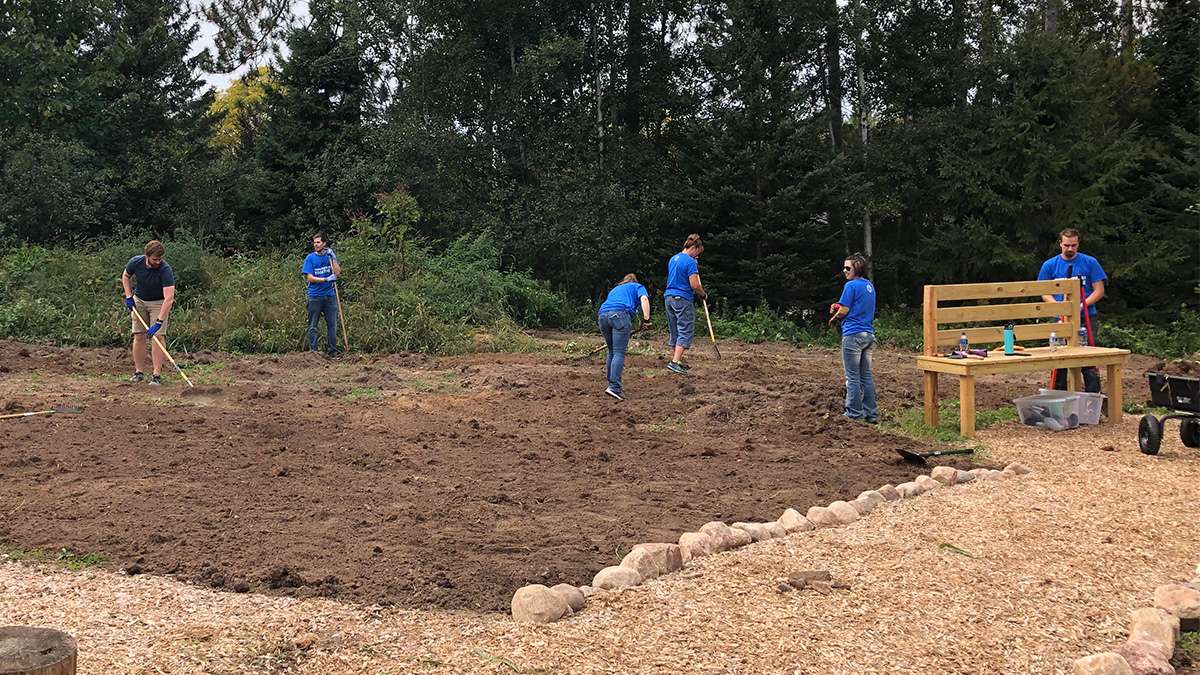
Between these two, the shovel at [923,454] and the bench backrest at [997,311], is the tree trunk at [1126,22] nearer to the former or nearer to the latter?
the bench backrest at [997,311]

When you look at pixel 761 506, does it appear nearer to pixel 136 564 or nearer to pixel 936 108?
pixel 136 564

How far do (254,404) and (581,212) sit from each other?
470 inches

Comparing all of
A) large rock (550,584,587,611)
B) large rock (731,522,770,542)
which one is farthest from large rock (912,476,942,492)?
large rock (550,584,587,611)

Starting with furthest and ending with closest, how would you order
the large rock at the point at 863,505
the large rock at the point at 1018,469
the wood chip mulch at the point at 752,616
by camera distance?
the large rock at the point at 1018,469, the large rock at the point at 863,505, the wood chip mulch at the point at 752,616

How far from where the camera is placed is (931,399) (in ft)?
27.6

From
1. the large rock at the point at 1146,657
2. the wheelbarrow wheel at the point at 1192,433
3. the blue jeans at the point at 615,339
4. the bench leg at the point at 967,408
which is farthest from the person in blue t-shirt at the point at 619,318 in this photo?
the large rock at the point at 1146,657

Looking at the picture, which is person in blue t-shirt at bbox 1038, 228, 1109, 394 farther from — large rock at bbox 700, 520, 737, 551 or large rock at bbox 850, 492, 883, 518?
large rock at bbox 700, 520, 737, 551

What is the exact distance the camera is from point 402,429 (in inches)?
324

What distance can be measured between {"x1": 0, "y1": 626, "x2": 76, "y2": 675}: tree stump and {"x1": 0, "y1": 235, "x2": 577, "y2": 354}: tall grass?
1186 cm

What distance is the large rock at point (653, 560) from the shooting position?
4.26m

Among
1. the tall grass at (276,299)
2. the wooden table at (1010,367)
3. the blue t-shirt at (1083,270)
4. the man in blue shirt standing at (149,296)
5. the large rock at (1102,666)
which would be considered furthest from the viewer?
the tall grass at (276,299)

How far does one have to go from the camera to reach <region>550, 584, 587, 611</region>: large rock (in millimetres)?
3875

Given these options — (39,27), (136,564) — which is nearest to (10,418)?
(136,564)

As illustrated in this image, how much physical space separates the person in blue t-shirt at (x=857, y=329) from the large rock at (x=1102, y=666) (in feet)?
16.6
